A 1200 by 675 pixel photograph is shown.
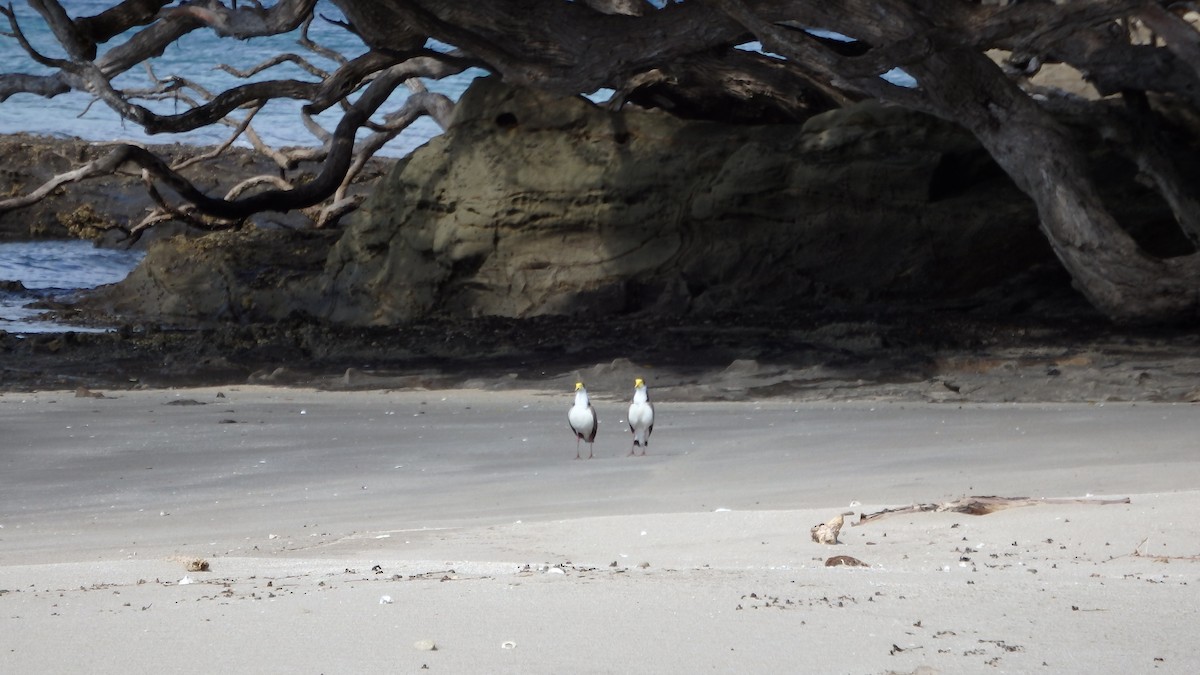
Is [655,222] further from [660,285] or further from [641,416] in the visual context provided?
[641,416]

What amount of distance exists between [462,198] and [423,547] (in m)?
11.8

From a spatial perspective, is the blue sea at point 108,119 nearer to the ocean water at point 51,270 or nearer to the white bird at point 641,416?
the ocean water at point 51,270

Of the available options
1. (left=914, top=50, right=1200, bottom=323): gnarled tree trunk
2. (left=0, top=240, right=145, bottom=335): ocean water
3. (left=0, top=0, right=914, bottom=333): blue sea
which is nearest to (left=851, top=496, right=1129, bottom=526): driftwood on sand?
(left=914, top=50, right=1200, bottom=323): gnarled tree trunk

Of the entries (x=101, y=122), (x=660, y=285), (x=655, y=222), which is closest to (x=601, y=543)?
(x=660, y=285)

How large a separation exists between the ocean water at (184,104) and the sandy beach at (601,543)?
26640 mm

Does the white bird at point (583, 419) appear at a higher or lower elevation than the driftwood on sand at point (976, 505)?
lower

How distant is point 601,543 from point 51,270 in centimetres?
2493

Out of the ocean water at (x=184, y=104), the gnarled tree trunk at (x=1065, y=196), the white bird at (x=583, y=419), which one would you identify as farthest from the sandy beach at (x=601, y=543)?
the ocean water at (x=184, y=104)

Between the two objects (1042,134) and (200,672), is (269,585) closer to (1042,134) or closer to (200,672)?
(200,672)

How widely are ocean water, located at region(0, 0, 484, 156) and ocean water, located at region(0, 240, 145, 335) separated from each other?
14.0 ft

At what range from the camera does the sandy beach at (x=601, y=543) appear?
11.7 ft

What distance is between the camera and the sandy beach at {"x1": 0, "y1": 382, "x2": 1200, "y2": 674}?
3568 mm

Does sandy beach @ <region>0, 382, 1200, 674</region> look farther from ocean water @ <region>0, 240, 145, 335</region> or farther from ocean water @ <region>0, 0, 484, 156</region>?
ocean water @ <region>0, 0, 484, 156</region>

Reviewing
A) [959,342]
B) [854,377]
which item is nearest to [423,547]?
[854,377]
